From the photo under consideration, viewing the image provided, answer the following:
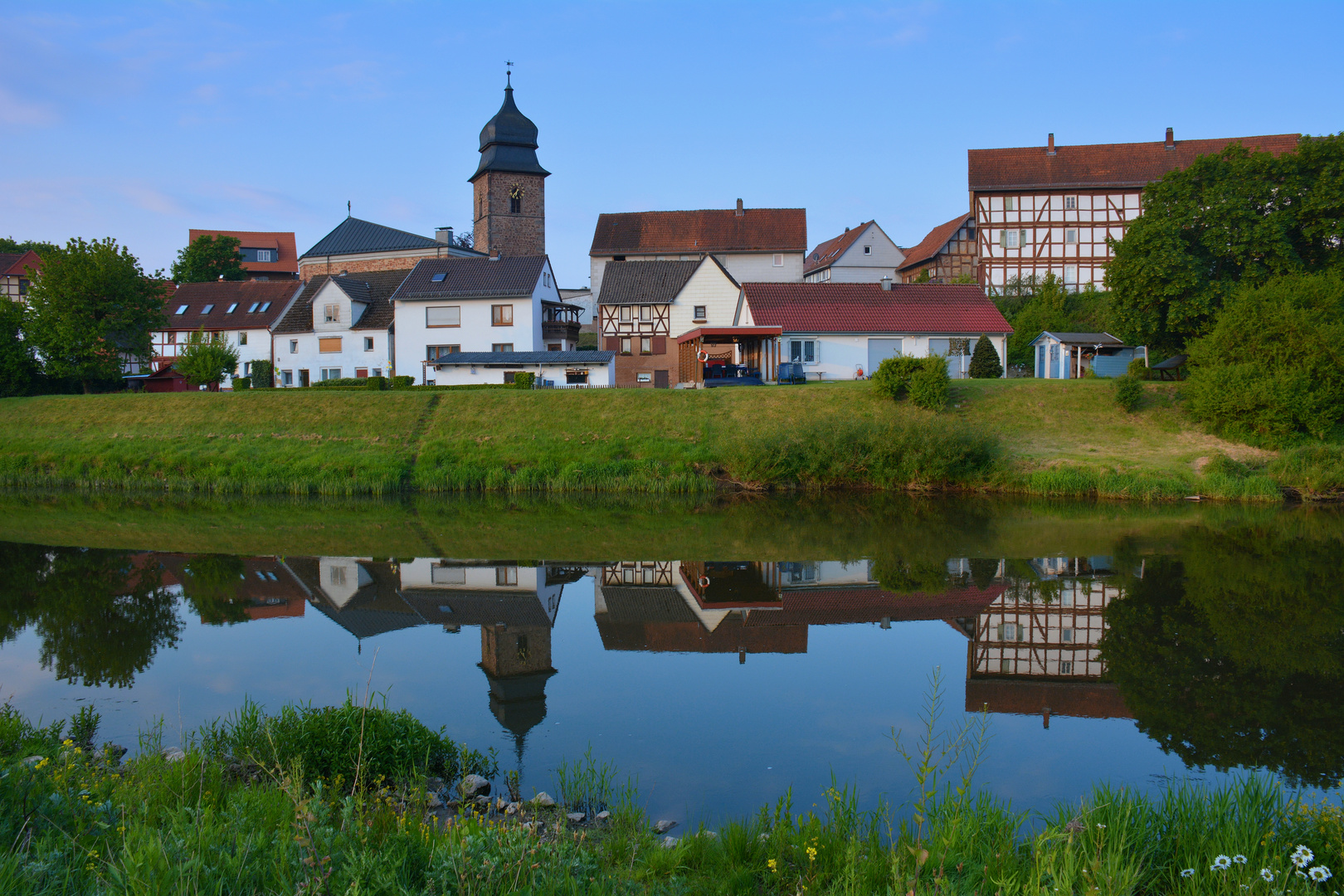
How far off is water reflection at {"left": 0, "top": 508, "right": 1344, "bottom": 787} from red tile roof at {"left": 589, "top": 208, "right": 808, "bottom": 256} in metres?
42.2

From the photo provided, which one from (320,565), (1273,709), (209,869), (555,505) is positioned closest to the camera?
(209,869)

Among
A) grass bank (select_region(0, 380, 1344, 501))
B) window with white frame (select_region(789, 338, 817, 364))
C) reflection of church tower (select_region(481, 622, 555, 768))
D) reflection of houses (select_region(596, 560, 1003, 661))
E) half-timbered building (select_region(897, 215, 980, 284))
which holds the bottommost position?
reflection of church tower (select_region(481, 622, 555, 768))

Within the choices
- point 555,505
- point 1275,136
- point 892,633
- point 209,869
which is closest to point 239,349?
point 555,505

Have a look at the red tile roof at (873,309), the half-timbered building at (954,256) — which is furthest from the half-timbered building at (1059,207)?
the red tile roof at (873,309)

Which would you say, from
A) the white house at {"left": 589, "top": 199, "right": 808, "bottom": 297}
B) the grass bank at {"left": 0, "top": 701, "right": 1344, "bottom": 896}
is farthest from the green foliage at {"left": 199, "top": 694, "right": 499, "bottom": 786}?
the white house at {"left": 589, "top": 199, "right": 808, "bottom": 297}

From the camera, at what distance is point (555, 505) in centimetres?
2188

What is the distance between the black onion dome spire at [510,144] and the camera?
188ft

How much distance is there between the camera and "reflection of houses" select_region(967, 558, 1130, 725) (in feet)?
26.5

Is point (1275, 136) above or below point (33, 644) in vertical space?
above

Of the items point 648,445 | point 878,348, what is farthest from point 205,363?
point 878,348

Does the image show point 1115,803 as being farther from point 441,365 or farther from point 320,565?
point 441,365

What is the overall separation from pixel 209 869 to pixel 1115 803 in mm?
4810

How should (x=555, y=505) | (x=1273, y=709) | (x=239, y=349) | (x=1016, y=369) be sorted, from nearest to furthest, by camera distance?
(x=1273, y=709) < (x=555, y=505) < (x=1016, y=369) < (x=239, y=349)

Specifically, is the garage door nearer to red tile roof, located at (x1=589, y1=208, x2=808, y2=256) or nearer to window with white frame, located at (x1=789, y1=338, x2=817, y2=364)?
window with white frame, located at (x1=789, y1=338, x2=817, y2=364)
